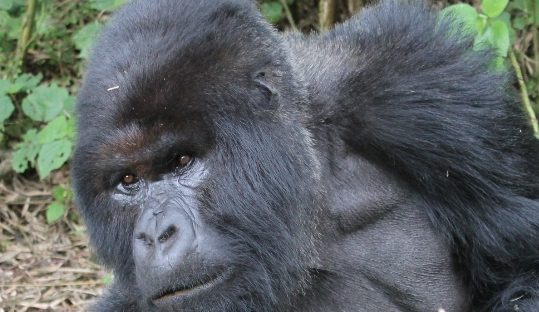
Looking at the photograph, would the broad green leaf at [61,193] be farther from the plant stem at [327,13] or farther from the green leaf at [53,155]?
the plant stem at [327,13]

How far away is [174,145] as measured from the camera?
350 cm

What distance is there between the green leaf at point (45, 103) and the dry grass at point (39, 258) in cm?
71

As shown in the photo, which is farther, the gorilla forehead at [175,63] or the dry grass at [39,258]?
the dry grass at [39,258]

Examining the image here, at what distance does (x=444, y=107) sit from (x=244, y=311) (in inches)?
49.7

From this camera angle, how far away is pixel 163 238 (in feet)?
11.1

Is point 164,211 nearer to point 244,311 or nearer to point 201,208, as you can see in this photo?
point 201,208

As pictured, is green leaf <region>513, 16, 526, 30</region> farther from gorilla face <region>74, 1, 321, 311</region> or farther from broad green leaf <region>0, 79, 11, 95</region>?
broad green leaf <region>0, 79, 11, 95</region>

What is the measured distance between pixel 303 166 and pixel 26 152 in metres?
3.28

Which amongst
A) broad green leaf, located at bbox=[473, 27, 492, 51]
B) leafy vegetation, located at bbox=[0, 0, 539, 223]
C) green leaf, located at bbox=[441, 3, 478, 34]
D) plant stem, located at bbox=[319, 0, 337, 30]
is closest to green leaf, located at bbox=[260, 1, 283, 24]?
leafy vegetation, located at bbox=[0, 0, 539, 223]

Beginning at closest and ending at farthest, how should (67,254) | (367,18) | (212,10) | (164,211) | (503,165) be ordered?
(164,211) < (212,10) < (503,165) < (367,18) < (67,254)

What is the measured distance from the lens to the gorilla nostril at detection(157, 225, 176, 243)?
3.38 m

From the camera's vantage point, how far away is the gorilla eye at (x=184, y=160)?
3.54m

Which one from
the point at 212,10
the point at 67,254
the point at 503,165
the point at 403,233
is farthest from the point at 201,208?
the point at 67,254

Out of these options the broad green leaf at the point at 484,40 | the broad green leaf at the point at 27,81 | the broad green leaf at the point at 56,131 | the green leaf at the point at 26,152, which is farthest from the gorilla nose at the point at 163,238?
the broad green leaf at the point at 27,81
